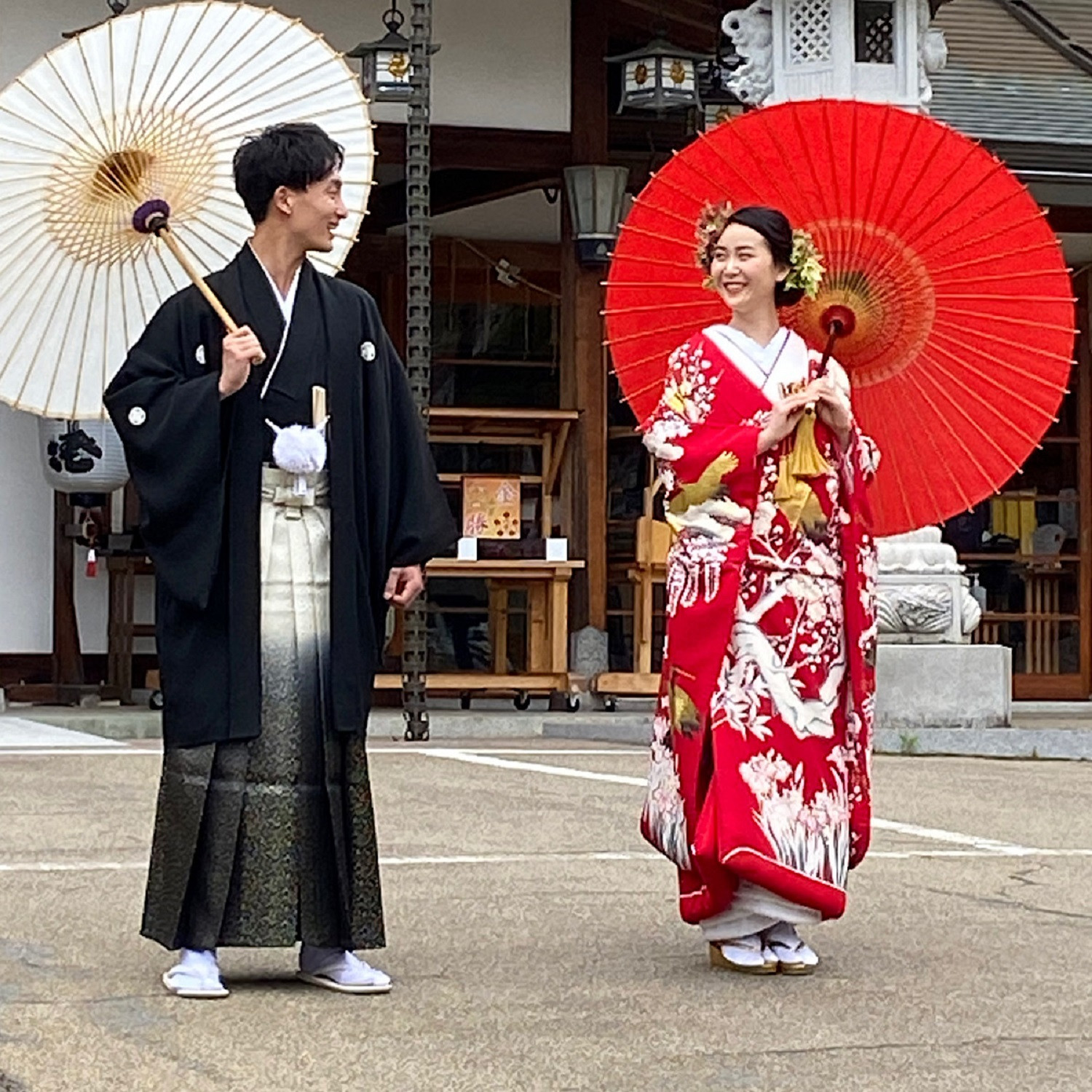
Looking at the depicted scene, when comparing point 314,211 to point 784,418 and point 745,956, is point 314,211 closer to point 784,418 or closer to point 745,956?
point 784,418

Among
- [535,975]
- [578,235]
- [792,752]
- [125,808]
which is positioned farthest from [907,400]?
[578,235]

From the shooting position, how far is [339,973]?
5074 millimetres

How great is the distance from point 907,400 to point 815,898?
1317 mm

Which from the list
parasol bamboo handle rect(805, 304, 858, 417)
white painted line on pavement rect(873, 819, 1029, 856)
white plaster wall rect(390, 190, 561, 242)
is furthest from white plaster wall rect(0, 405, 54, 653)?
parasol bamboo handle rect(805, 304, 858, 417)

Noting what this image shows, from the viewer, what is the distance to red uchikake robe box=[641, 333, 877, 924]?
538 cm

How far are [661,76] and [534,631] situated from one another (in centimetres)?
317

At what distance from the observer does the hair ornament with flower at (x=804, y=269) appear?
559cm

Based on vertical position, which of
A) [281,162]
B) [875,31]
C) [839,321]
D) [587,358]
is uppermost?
[875,31]

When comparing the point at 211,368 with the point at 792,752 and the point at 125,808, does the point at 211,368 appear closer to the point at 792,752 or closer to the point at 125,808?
the point at 792,752

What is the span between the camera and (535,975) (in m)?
5.23

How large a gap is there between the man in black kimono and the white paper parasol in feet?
2.69

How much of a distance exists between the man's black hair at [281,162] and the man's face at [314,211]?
1 centimetres

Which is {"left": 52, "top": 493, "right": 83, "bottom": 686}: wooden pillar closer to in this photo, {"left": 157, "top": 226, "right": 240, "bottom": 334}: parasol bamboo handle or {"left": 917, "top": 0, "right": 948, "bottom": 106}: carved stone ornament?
{"left": 917, "top": 0, "right": 948, "bottom": 106}: carved stone ornament

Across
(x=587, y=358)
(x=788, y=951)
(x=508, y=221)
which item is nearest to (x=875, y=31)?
(x=587, y=358)
